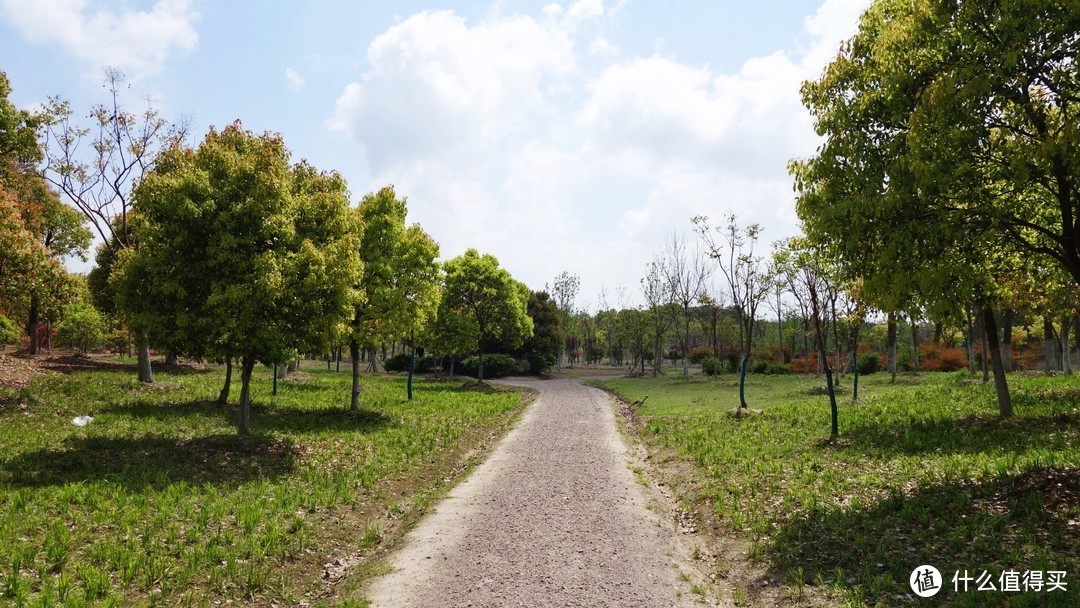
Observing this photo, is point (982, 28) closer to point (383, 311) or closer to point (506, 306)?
point (383, 311)

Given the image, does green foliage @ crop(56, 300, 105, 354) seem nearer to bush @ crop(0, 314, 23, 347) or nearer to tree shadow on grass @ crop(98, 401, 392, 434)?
bush @ crop(0, 314, 23, 347)

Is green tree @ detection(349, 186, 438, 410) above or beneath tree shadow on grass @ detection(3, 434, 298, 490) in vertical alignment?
above

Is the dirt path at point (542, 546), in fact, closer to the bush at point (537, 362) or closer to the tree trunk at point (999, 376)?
the tree trunk at point (999, 376)

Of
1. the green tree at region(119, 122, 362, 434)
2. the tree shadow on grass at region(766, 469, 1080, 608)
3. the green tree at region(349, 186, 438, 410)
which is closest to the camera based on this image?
the tree shadow on grass at region(766, 469, 1080, 608)

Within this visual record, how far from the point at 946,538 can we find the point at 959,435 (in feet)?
23.3

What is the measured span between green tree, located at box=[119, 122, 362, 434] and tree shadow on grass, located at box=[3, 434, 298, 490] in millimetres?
1679

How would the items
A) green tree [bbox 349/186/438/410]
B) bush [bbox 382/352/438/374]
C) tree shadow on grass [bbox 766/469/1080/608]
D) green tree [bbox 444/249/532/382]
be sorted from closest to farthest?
tree shadow on grass [bbox 766/469/1080/608] → green tree [bbox 349/186/438/410] → green tree [bbox 444/249/532/382] → bush [bbox 382/352/438/374]

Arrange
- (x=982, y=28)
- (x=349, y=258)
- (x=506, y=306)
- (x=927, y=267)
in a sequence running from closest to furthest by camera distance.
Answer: (x=982, y=28) → (x=927, y=267) → (x=349, y=258) → (x=506, y=306)

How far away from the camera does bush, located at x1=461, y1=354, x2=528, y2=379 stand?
53531 millimetres

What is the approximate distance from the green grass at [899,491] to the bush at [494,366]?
3613 cm

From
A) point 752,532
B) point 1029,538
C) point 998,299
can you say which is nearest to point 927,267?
point 1029,538

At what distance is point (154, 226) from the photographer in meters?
13.0

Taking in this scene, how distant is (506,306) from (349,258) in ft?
82.5

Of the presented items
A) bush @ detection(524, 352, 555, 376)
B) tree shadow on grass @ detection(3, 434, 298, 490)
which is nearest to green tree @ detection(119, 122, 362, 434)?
tree shadow on grass @ detection(3, 434, 298, 490)
